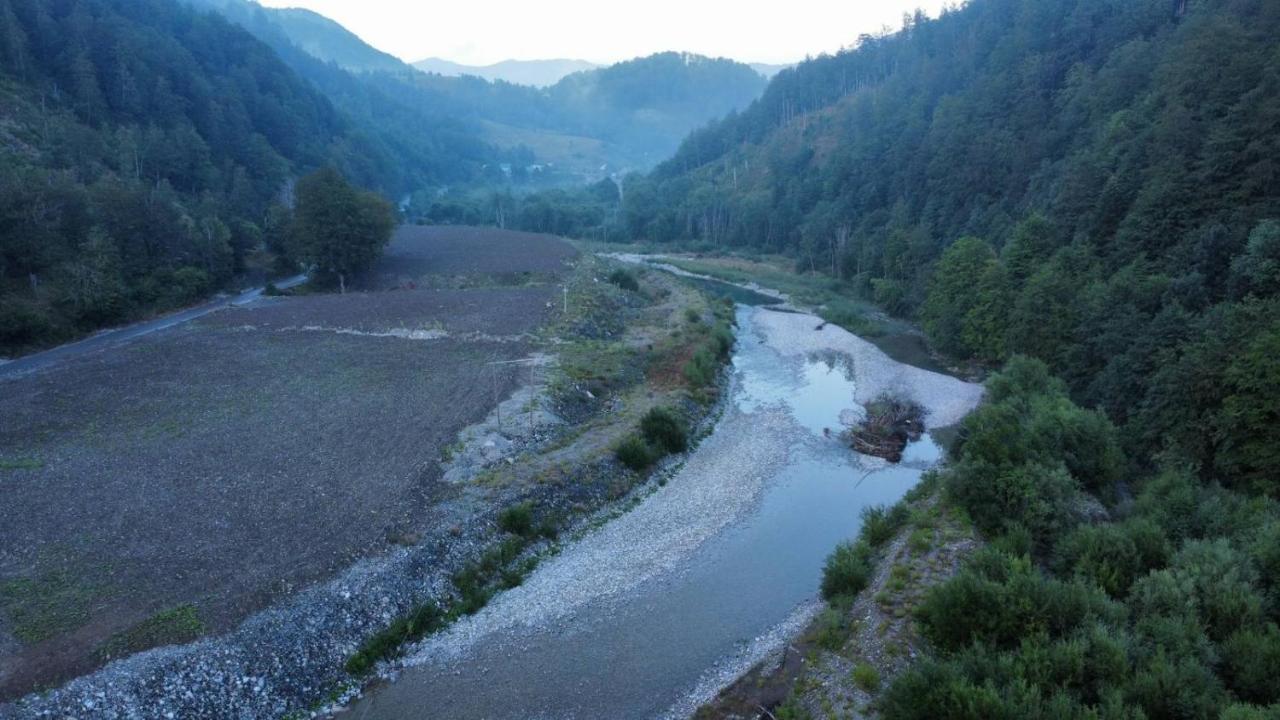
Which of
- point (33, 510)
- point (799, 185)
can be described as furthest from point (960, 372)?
point (799, 185)

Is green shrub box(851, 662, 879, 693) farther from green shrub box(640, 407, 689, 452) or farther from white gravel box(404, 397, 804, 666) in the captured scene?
green shrub box(640, 407, 689, 452)

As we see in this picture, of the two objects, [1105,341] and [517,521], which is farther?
[1105,341]

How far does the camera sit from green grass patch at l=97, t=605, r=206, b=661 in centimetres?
1773

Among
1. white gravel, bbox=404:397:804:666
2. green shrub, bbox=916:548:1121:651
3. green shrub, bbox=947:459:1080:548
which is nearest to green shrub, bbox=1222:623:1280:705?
green shrub, bbox=916:548:1121:651

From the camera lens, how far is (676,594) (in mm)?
23531

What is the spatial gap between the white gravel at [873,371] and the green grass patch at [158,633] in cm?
3545

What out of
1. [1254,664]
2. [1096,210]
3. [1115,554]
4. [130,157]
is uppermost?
[130,157]

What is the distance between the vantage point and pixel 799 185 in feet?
370

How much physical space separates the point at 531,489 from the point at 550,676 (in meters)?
9.60

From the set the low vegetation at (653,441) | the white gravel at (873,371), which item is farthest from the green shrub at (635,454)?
the white gravel at (873,371)

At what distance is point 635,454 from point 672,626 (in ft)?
36.3

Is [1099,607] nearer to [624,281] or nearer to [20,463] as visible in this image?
[20,463]

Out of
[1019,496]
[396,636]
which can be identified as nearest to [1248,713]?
[1019,496]

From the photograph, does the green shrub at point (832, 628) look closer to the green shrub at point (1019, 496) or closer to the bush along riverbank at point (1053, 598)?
the bush along riverbank at point (1053, 598)
